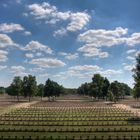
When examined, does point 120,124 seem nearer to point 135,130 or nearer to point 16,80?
point 135,130

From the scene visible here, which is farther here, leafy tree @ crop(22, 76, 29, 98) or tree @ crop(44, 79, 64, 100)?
tree @ crop(44, 79, 64, 100)

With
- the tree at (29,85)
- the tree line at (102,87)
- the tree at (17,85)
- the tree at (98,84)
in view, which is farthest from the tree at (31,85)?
the tree at (98,84)

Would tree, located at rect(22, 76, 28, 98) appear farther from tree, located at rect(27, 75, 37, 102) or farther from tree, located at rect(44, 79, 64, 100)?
tree, located at rect(44, 79, 64, 100)

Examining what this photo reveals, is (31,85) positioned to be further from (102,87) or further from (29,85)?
(102,87)

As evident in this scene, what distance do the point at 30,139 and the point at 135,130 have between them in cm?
1734

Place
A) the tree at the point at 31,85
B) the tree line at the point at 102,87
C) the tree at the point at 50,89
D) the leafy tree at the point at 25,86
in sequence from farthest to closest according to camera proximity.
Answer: the tree at the point at 50,89 < the tree line at the point at 102,87 < the leafy tree at the point at 25,86 < the tree at the point at 31,85

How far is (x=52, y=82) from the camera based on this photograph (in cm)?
16388

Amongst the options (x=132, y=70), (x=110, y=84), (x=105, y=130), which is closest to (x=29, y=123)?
(x=105, y=130)

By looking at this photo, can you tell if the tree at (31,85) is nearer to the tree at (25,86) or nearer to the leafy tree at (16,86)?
the tree at (25,86)

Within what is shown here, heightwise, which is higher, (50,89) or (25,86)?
(25,86)

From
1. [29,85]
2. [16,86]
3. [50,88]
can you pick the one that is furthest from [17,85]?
[50,88]

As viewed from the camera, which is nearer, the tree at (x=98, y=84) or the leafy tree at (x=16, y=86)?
the leafy tree at (x=16, y=86)

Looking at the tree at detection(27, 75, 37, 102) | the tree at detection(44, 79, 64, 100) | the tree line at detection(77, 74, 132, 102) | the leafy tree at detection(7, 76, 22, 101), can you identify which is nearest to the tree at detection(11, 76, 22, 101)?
the leafy tree at detection(7, 76, 22, 101)

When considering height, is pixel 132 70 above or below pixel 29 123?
above
